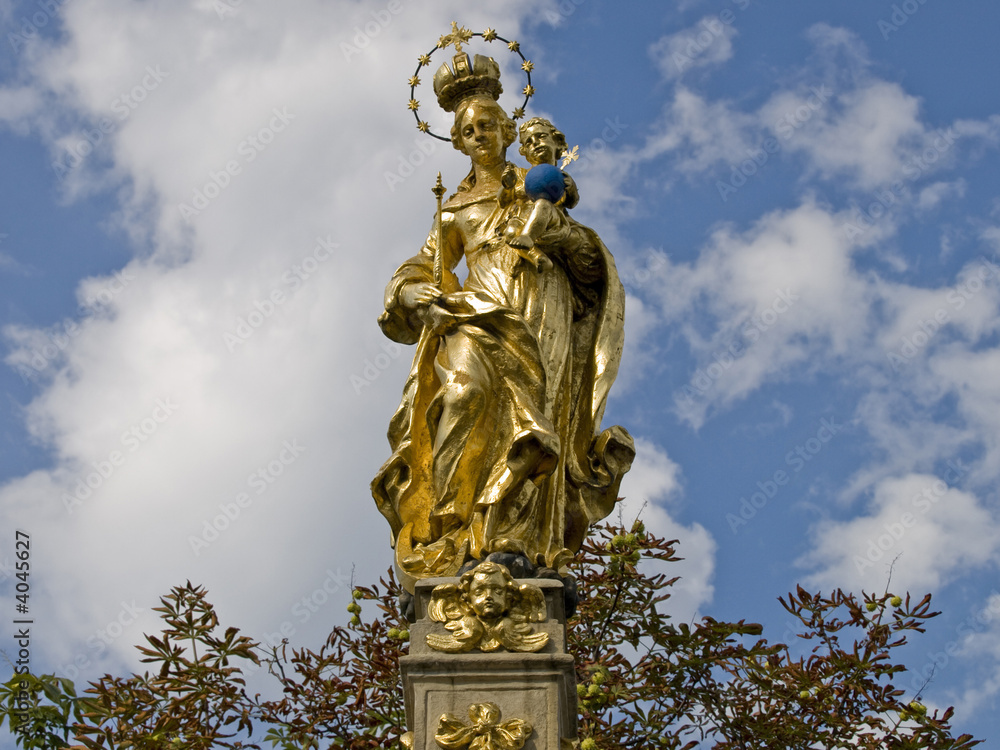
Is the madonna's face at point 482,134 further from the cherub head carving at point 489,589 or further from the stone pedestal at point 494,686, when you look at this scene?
the stone pedestal at point 494,686

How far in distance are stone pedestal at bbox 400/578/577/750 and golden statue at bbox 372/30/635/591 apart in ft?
2.01

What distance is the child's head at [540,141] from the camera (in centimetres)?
733

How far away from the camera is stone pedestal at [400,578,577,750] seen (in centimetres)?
557

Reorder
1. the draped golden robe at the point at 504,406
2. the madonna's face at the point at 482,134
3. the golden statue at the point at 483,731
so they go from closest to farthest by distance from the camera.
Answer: the golden statue at the point at 483,731 < the draped golden robe at the point at 504,406 < the madonna's face at the point at 482,134

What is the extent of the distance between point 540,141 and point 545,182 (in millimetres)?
422

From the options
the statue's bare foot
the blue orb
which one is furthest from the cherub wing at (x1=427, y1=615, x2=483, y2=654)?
the blue orb

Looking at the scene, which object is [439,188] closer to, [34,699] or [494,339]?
[494,339]

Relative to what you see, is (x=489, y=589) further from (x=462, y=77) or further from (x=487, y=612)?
(x=462, y=77)

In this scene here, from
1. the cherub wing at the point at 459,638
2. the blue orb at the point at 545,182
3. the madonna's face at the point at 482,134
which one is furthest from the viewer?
the madonna's face at the point at 482,134

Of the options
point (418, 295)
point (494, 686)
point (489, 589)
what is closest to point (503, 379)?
point (418, 295)

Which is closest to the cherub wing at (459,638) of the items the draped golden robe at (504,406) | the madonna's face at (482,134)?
the draped golden robe at (504,406)

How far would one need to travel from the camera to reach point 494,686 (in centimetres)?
564

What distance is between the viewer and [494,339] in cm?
669

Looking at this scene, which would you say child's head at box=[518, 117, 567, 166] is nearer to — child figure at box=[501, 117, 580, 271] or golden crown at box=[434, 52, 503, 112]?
child figure at box=[501, 117, 580, 271]
